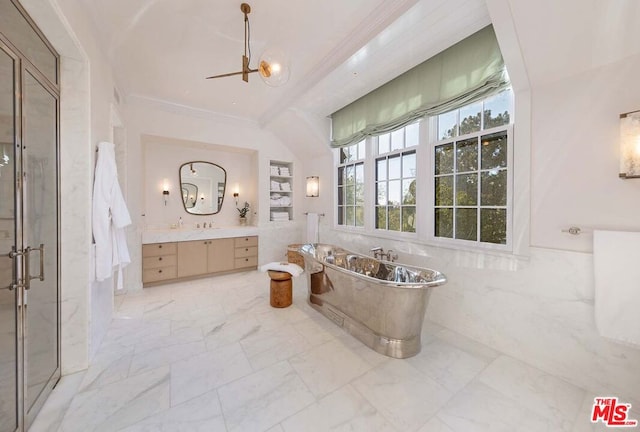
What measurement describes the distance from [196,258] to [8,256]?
2992 mm

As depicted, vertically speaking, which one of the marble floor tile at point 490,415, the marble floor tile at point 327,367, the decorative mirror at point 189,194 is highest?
the decorative mirror at point 189,194

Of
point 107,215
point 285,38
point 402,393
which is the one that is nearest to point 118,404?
point 107,215

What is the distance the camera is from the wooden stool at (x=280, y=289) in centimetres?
316

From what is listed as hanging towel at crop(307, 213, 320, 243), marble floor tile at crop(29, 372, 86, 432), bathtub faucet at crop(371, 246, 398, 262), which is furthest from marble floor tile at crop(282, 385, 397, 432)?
hanging towel at crop(307, 213, 320, 243)

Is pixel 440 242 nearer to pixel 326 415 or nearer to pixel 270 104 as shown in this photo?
pixel 326 415

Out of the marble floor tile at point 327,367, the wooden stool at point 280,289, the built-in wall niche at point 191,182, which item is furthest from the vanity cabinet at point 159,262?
the marble floor tile at point 327,367

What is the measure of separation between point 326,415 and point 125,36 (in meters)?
3.62

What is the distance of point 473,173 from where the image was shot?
8.22 ft

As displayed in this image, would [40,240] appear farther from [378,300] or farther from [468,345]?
[468,345]

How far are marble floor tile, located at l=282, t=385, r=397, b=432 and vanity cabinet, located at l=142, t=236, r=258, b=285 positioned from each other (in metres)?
3.36

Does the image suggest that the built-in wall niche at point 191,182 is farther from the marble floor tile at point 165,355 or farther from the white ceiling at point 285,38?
the marble floor tile at point 165,355

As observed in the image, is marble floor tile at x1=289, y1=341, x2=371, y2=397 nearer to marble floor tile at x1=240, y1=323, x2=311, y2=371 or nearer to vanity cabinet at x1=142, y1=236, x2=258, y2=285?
marble floor tile at x1=240, y1=323, x2=311, y2=371

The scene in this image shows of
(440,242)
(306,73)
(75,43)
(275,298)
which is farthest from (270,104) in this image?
(440,242)

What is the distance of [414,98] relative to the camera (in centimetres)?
291
